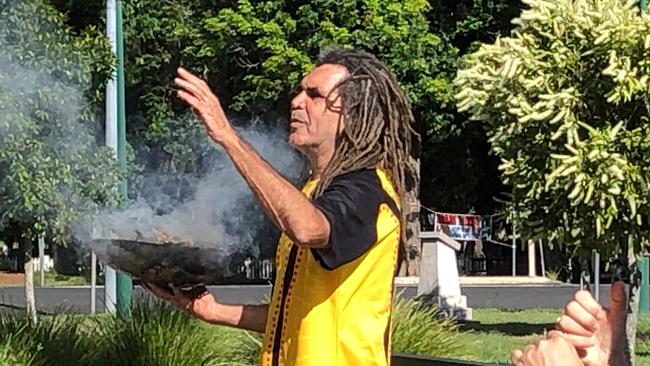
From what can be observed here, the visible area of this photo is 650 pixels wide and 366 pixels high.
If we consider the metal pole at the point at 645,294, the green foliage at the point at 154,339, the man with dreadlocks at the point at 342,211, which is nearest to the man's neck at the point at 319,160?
the man with dreadlocks at the point at 342,211

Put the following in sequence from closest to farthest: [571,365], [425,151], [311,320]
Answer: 1. [571,365]
2. [311,320]
3. [425,151]

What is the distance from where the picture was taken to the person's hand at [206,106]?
115 inches

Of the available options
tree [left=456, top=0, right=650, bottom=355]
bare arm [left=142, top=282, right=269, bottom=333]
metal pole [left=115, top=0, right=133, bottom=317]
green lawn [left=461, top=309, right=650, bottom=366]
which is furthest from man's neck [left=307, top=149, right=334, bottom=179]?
metal pole [left=115, top=0, right=133, bottom=317]

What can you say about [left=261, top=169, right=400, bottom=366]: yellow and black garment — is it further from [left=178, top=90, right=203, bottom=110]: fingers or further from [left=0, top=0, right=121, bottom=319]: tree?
[left=0, top=0, right=121, bottom=319]: tree

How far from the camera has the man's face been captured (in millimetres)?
3189

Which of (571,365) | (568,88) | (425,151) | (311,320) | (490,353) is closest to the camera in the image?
(571,365)

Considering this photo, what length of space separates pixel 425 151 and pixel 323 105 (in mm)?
23027

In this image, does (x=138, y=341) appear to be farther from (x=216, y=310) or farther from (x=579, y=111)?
(x=216, y=310)

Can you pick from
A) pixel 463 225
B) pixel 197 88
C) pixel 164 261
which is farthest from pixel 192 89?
pixel 463 225

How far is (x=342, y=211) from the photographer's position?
3.00 meters

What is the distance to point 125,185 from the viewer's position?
1295 cm

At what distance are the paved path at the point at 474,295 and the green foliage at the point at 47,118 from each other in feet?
32.1

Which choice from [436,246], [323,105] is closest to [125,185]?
[436,246]

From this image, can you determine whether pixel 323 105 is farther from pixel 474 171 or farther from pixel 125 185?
pixel 474 171
